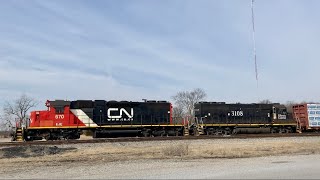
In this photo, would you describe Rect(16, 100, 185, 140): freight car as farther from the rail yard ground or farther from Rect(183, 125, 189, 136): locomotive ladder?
the rail yard ground

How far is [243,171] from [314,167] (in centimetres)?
250

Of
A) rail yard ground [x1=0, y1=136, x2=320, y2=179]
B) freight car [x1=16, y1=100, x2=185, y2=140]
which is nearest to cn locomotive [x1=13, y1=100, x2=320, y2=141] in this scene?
freight car [x1=16, y1=100, x2=185, y2=140]

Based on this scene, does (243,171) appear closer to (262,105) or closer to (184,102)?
(262,105)

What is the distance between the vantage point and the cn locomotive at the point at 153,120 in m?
28.8

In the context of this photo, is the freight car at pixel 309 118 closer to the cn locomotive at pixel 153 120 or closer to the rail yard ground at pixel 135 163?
the cn locomotive at pixel 153 120

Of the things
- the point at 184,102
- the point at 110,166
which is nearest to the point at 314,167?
the point at 110,166

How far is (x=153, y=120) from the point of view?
31.5 m

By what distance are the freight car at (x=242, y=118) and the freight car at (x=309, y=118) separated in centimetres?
102

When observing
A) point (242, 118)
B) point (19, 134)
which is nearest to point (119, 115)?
point (19, 134)

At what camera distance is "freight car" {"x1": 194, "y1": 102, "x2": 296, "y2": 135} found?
33.8 metres

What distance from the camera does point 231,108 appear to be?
1387 inches

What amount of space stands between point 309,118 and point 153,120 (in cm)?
1555

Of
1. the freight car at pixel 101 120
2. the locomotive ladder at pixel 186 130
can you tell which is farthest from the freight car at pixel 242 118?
the freight car at pixel 101 120

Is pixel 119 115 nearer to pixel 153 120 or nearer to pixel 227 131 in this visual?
pixel 153 120
